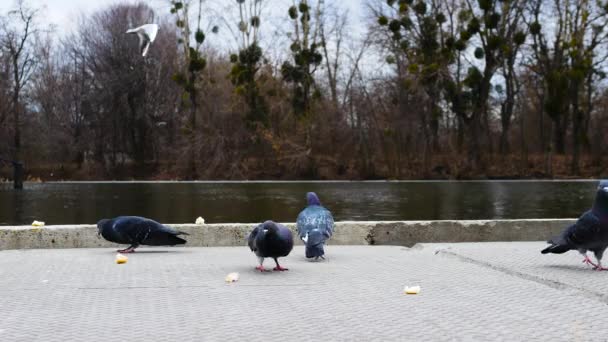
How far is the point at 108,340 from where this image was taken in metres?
5.12

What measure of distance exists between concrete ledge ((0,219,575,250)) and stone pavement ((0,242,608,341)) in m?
0.72

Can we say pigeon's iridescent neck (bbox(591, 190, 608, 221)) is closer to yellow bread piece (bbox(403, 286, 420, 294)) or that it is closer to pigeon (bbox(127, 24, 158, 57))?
yellow bread piece (bbox(403, 286, 420, 294))

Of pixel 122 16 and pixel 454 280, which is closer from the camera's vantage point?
pixel 454 280

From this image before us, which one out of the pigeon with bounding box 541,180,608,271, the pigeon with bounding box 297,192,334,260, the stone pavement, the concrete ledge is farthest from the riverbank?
the pigeon with bounding box 541,180,608,271

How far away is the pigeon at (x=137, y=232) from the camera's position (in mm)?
9844

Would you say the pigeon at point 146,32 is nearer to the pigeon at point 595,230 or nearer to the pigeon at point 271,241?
the pigeon at point 271,241

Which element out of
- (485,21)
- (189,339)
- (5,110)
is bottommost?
(189,339)

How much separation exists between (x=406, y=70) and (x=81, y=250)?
44.1m

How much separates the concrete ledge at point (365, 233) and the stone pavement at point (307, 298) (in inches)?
28.4

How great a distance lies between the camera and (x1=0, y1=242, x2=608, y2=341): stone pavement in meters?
5.38

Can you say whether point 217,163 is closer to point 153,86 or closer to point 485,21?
point 153,86

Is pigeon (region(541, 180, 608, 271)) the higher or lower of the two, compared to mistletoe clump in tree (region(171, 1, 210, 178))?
lower

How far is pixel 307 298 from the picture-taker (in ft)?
22.0

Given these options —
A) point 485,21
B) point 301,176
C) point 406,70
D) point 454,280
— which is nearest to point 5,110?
point 301,176
